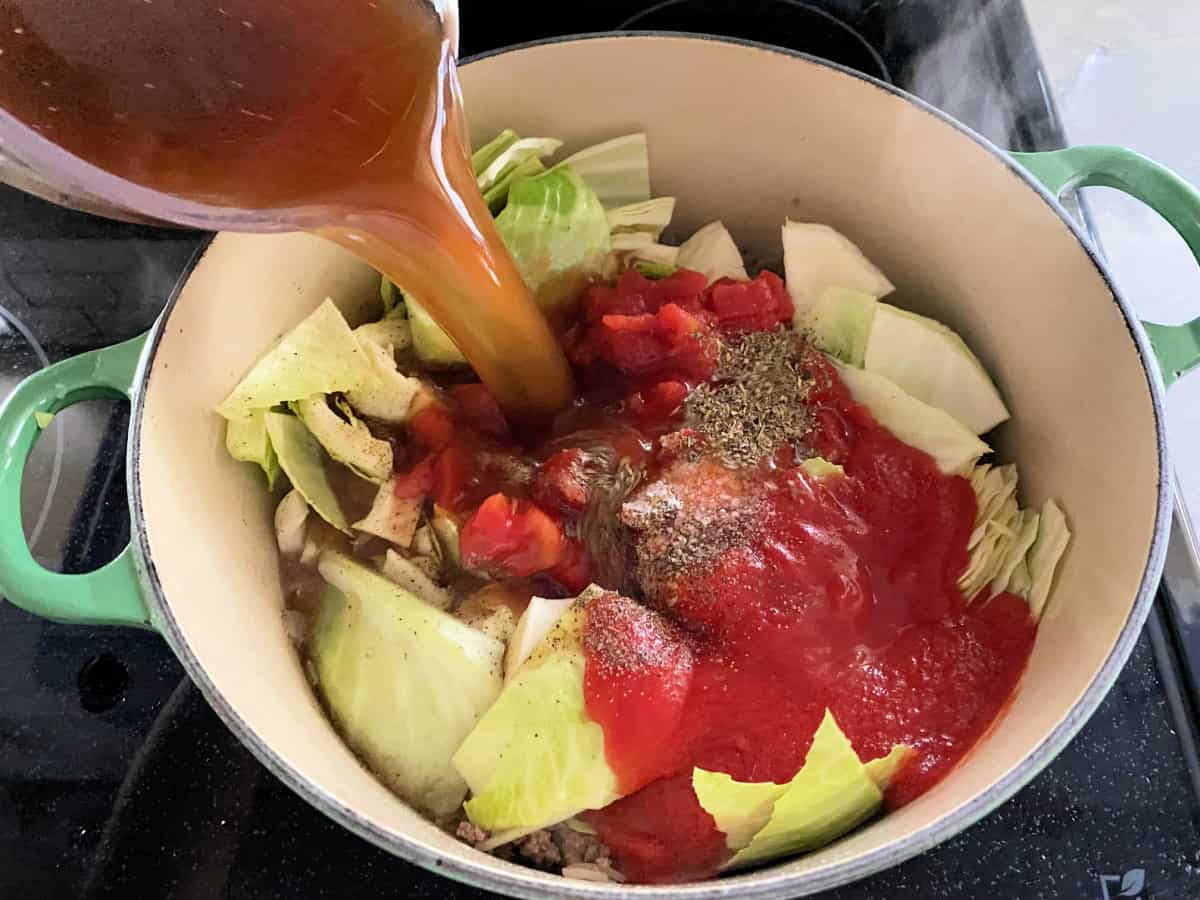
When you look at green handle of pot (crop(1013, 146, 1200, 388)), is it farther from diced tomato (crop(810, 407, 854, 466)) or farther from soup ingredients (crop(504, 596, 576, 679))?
soup ingredients (crop(504, 596, 576, 679))

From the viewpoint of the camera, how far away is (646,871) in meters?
1.22

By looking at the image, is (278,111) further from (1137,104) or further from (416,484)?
(1137,104)

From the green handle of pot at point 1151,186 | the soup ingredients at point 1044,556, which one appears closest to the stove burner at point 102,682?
the soup ingredients at point 1044,556

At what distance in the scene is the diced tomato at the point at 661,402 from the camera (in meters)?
1.46

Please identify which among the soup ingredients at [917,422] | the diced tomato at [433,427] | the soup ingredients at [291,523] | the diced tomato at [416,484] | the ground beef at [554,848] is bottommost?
the ground beef at [554,848]

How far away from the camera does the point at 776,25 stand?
67.9 inches

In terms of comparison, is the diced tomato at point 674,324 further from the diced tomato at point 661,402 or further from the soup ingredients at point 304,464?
the soup ingredients at point 304,464

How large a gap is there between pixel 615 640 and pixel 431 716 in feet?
0.76

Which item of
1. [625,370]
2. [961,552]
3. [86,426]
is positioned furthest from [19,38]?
[961,552]

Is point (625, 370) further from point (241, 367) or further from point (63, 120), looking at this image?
point (63, 120)

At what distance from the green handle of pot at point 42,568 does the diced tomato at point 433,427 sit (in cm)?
38

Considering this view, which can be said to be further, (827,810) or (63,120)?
(827,810)

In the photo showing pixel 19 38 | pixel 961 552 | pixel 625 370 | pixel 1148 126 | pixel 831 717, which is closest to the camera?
pixel 19 38

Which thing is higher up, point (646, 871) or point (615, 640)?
point (615, 640)
